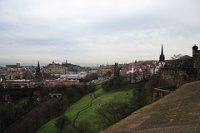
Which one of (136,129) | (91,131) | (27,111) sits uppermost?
(136,129)

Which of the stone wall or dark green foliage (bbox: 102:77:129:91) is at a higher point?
the stone wall

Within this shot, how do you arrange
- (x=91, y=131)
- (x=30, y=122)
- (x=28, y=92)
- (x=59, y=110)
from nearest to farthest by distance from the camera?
1. (x=91, y=131)
2. (x=30, y=122)
3. (x=59, y=110)
4. (x=28, y=92)

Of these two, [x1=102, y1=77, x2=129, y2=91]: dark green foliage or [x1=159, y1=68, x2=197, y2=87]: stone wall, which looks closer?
[x1=159, y1=68, x2=197, y2=87]: stone wall

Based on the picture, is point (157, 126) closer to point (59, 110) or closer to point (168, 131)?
point (168, 131)

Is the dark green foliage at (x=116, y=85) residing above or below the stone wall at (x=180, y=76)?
below

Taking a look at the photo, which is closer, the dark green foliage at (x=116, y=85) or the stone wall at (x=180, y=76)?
the stone wall at (x=180, y=76)

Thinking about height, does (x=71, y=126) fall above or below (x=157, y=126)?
below

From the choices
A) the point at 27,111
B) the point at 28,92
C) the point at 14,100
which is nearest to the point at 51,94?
the point at 28,92

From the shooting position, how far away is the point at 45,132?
32469 millimetres

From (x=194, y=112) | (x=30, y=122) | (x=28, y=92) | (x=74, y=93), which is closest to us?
(x=194, y=112)

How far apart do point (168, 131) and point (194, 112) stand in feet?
4.39

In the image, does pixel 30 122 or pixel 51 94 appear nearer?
pixel 30 122

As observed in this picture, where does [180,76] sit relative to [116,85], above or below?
above

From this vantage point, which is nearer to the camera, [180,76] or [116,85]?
[180,76]
